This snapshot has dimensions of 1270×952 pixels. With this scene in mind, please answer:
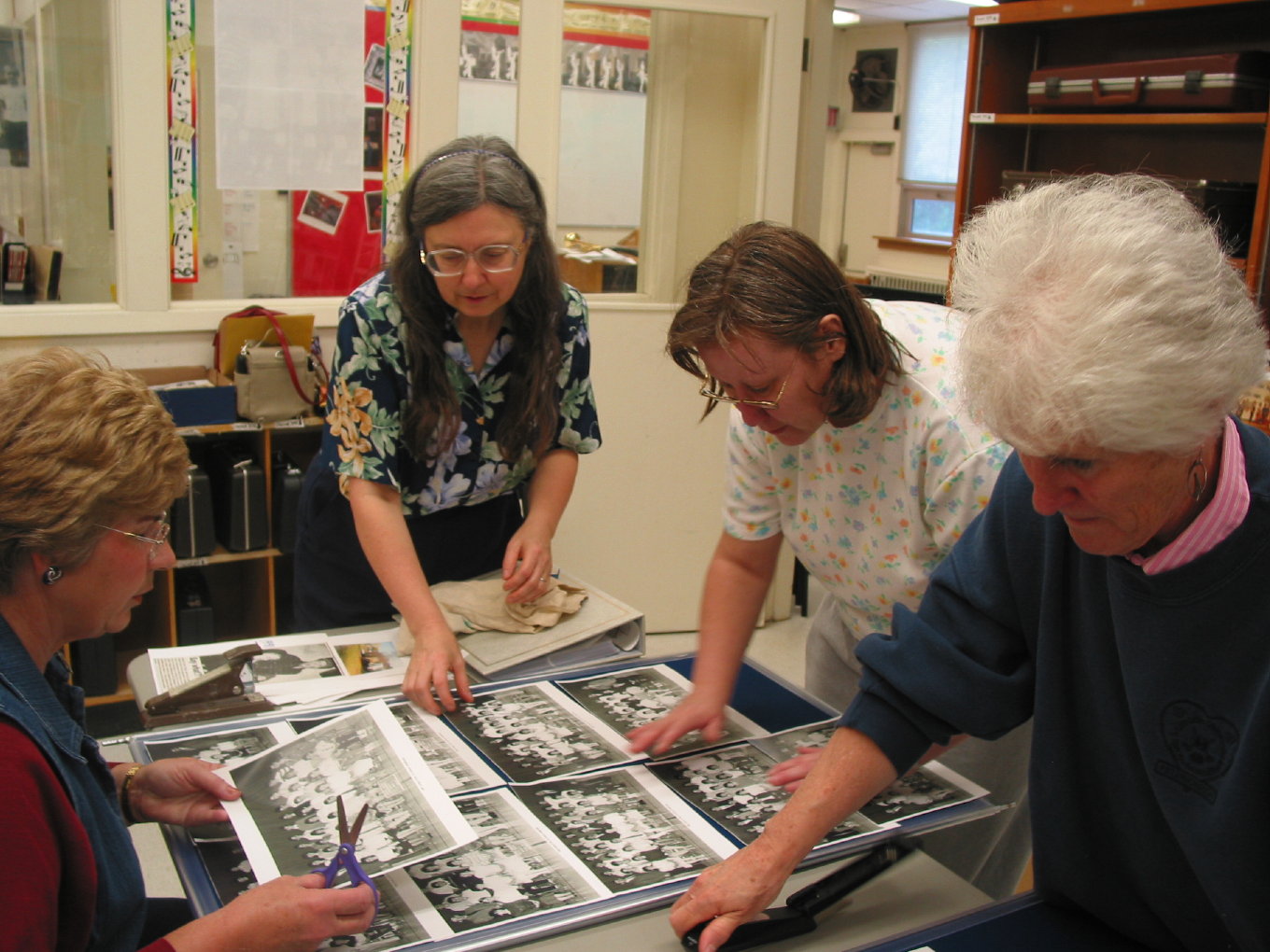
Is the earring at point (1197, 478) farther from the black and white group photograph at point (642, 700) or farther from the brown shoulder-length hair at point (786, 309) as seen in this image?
the black and white group photograph at point (642, 700)

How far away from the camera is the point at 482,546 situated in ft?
6.55

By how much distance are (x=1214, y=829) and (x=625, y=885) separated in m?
0.54

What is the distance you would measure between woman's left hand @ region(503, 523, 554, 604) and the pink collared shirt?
1.00 m

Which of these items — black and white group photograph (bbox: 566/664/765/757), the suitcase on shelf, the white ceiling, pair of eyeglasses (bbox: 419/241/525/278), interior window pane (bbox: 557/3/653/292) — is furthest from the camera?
the white ceiling

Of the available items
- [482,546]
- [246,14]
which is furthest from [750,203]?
[482,546]

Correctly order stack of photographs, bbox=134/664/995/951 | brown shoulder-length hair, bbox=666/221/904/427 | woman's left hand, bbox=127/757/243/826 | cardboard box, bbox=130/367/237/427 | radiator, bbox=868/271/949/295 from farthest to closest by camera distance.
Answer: radiator, bbox=868/271/949/295
cardboard box, bbox=130/367/237/427
brown shoulder-length hair, bbox=666/221/904/427
woman's left hand, bbox=127/757/243/826
stack of photographs, bbox=134/664/995/951

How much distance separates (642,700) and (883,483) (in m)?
0.44

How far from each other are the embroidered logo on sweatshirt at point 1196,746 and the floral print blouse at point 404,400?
1.15 meters

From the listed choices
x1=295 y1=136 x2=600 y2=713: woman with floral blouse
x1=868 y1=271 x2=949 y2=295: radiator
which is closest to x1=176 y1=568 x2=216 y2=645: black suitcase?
x1=295 y1=136 x2=600 y2=713: woman with floral blouse

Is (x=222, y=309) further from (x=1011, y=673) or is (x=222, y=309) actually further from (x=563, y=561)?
(x=1011, y=673)

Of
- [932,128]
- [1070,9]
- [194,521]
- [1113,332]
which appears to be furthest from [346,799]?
[932,128]

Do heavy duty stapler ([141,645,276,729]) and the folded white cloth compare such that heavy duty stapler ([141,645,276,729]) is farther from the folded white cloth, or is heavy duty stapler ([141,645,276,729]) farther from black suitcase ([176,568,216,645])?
black suitcase ([176,568,216,645])

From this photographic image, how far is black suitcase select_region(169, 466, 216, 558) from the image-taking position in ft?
10.3

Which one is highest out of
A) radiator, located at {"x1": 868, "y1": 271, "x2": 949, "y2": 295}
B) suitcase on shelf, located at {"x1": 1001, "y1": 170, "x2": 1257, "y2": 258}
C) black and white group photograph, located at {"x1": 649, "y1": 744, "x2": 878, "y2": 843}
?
suitcase on shelf, located at {"x1": 1001, "y1": 170, "x2": 1257, "y2": 258}
